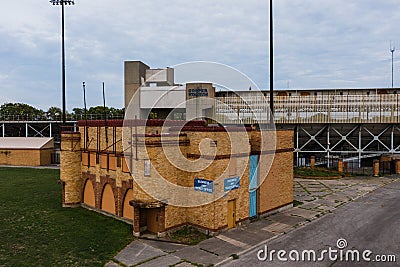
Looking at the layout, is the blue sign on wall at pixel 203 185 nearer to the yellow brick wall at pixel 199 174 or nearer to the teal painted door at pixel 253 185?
the yellow brick wall at pixel 199 174

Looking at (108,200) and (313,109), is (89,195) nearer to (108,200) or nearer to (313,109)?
(108,200)

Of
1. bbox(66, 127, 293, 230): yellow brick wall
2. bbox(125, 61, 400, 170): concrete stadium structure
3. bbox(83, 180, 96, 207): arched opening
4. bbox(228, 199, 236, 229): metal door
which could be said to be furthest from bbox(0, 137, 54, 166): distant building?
bbox(228, 199, 236, 229): metal door

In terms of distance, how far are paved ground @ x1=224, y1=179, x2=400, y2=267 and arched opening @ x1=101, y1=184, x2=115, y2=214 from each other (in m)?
8.72

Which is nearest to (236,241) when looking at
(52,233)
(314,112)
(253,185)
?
(253,185)

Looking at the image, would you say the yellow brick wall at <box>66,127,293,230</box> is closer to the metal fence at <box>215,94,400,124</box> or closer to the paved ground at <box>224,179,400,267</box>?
the paved ground at <box>224,179,400,267</box>

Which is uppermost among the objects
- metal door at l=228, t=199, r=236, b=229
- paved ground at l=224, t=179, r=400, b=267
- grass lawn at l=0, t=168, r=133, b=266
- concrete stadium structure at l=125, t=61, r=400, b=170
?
concrete stadium structure at l=125, t=61, r=400, b=170

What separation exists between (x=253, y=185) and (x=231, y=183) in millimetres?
2187

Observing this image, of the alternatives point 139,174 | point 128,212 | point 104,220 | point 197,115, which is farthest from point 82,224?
point 197,115

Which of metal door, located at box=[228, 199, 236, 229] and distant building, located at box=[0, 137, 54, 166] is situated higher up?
distant building, located at box=[0, 137, 54, 166]

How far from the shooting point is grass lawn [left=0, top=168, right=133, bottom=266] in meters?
13.3

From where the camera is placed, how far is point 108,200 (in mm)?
19438

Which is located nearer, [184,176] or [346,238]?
[346,238]

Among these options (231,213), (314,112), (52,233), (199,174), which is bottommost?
(52,233)

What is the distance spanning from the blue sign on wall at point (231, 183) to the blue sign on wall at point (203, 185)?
0.79 meters
